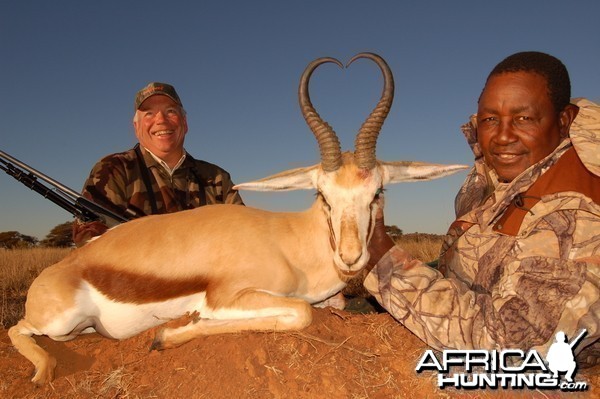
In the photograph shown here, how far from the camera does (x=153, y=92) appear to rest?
763 cm

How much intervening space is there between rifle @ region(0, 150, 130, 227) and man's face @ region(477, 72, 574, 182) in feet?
16.0

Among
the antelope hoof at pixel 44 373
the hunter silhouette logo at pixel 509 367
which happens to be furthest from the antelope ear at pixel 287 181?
the antelope hoof at pixel 44 373

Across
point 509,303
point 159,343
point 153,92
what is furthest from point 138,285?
point 153,92

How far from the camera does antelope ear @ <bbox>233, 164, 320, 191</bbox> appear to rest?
15.9 feet

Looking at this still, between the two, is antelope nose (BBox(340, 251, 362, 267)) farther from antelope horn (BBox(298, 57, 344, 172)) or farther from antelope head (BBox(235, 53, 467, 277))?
antelope horn (BBox(298, 57, 344, 172))

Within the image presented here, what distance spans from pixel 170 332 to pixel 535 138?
3.33 m

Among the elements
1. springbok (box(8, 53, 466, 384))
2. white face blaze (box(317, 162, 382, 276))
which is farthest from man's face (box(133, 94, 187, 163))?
white face blaze (box(317, 162, 382, 276))

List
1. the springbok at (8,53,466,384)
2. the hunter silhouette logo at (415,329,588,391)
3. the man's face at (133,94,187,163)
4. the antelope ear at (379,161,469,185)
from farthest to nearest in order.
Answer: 1. the man's face at (133,94,187,163)
2. the antelope ear at (379,161,469,185)
3. the springbok at (8,53,466,384)
4. the hunter silhouette logo at (415,329,588,391)

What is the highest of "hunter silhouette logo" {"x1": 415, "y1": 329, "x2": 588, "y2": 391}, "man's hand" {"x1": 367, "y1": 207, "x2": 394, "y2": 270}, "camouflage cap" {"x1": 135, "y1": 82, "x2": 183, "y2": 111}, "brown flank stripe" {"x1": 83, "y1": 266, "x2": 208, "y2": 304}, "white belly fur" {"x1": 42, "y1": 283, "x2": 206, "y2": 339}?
"camouflage cap" {"x1": 135, "y1": 82, "x2": 183, "y2": 111}

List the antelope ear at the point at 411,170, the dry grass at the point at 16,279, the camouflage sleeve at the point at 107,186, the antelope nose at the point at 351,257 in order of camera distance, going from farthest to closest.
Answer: the dry grass at the point at 16,279 < the camouflage sleeve at the point at 107,186 < the antelope ear at the point at 411,170 < the antelope nose at the point at 351,257

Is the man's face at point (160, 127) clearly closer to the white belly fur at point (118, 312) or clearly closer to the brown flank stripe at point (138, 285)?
Result: the brown flank stripe at point (138, 285)

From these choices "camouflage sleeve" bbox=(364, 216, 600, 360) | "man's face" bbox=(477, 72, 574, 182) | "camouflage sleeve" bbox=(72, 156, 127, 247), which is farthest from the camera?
"camouflage sleeve" bbox=(72, 156, 127, 247)

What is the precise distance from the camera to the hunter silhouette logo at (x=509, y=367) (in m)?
3.19

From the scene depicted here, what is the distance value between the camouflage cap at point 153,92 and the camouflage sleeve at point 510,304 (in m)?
5.31
